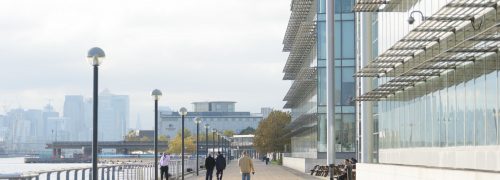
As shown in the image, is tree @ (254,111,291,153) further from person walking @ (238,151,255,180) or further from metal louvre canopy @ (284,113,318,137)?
person walking @ (238,151,255,180)

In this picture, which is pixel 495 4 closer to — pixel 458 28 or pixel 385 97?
pixel 458 28

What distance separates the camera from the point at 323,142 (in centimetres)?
7038

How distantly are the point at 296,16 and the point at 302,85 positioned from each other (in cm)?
701

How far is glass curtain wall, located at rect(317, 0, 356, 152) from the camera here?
6819cm

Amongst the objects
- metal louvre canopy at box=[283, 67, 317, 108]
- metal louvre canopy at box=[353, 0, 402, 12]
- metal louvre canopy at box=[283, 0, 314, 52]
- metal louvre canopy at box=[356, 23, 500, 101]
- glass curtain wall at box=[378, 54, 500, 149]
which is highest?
metal louvre canopy at box=[283, 0, 314, 52]

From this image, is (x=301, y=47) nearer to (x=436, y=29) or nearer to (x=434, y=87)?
(x=434, y=87)

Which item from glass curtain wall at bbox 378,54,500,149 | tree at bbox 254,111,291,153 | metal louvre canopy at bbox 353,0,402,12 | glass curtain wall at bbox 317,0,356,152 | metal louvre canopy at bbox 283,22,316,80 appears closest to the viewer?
glass curtain wall at bbox 378,54,500,149

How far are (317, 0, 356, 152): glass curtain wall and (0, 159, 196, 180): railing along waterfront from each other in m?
14.5

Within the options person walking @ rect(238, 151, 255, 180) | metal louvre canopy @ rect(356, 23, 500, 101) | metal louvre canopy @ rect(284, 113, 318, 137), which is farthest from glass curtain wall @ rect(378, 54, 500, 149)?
metal louvre canopy @ rect(284, 113, 318, 137)

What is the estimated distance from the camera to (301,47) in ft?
266

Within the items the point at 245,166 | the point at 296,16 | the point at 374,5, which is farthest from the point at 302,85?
the point at 374,5

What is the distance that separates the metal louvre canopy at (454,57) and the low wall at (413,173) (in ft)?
9.04

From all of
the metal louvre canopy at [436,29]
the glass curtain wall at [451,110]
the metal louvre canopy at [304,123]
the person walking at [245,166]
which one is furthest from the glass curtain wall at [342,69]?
the metal louvre canopy at [436,29]

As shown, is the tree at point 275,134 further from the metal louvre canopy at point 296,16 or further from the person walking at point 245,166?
the person walking at point 245,166
